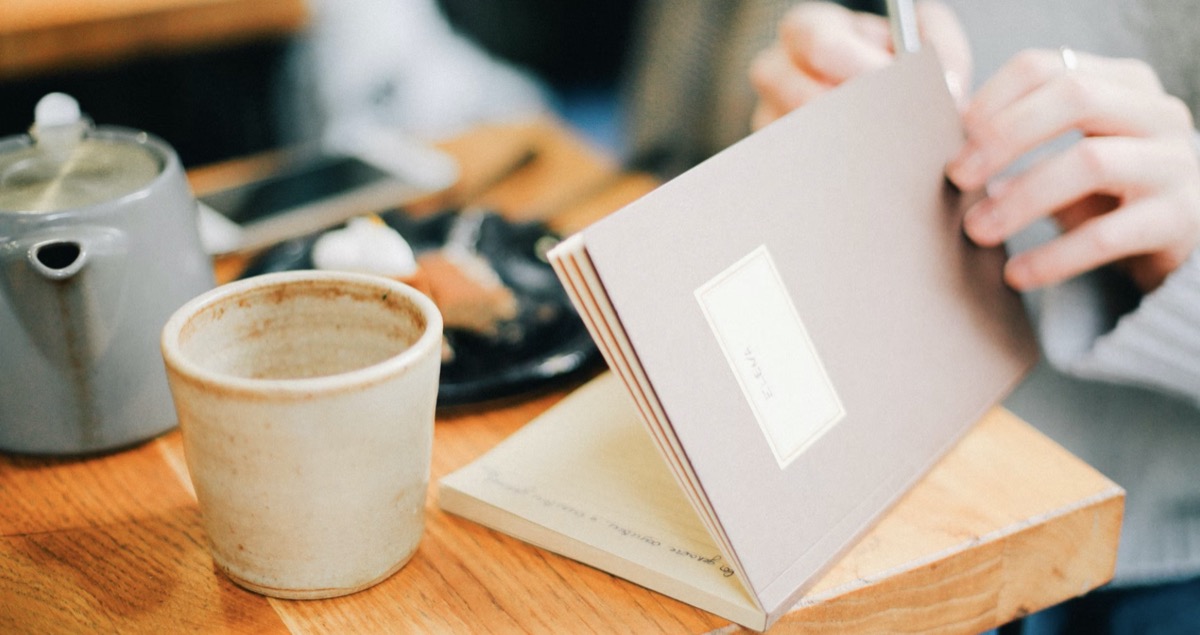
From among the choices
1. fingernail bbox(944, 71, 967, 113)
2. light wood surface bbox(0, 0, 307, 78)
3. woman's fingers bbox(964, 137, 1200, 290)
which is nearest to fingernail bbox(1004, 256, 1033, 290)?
woman's fingers bbox(964, 137, 1200, 290)

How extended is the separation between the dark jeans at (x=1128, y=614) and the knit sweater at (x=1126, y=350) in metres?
0.01

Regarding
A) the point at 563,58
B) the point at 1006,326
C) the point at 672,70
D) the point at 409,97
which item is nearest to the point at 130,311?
the point at 1006,326

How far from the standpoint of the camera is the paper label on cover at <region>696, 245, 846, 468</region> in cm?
39

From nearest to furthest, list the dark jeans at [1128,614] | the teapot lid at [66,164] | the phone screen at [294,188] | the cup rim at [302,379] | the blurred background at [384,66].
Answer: the cup rim at [302,379] → the teapot lid at [66,164] → the dark jeans at [1128,614] → the phone screen at [294,188] → the blurred background at [384,66]

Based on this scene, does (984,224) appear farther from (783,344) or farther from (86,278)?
(86,278)

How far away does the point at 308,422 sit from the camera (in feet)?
1.13

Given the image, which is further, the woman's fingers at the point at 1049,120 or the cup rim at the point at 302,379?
the woman's fingers at the point at 1049,120

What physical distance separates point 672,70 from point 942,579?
0.99m

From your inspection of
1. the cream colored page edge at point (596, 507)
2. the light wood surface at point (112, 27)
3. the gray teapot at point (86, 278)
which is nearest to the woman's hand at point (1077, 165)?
the cream colored page edge at point (596, 507)

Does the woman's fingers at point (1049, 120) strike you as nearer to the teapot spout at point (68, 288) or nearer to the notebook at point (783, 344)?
the notebook at point (783, 344)

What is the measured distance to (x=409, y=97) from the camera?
61.9 inches

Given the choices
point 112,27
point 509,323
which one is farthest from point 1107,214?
point 112,27

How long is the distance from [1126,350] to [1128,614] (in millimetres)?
242

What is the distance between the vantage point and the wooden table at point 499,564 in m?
0.40
